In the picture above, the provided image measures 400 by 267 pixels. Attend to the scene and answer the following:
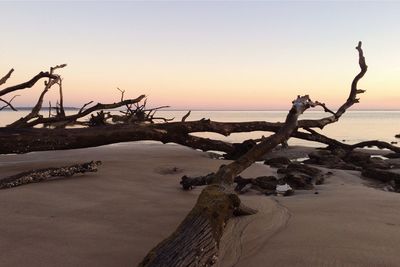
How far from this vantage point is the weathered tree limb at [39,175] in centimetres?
457

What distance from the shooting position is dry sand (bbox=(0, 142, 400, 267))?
242cm

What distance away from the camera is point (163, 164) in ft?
23.8

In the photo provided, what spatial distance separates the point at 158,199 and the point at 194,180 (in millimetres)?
640

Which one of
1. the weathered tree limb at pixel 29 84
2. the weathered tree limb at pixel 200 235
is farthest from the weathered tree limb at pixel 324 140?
the weathered tree limb at pixel 200 235

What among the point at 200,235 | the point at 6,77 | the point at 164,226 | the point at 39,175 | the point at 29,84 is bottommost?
the point at 164,226

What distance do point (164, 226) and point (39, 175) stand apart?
244cm

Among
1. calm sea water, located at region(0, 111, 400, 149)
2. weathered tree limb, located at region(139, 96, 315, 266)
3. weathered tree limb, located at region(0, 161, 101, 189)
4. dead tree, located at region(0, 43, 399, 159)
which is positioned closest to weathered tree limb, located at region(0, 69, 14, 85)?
dead tree, located at region(0, 43, 399, 159)

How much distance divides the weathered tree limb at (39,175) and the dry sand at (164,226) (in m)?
0.16

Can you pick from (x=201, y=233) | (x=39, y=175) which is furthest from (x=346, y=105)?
(x=201, y=233)

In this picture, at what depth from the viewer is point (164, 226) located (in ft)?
10.1

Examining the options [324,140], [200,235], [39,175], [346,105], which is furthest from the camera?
[324,140]

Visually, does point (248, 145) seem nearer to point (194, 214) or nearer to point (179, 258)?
point (194, 214)

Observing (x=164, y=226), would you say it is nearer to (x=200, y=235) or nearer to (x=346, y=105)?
(x=200, y=235)

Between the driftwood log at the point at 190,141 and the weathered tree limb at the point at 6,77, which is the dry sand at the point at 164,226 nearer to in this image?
the driftwood log at the point at 190,141
